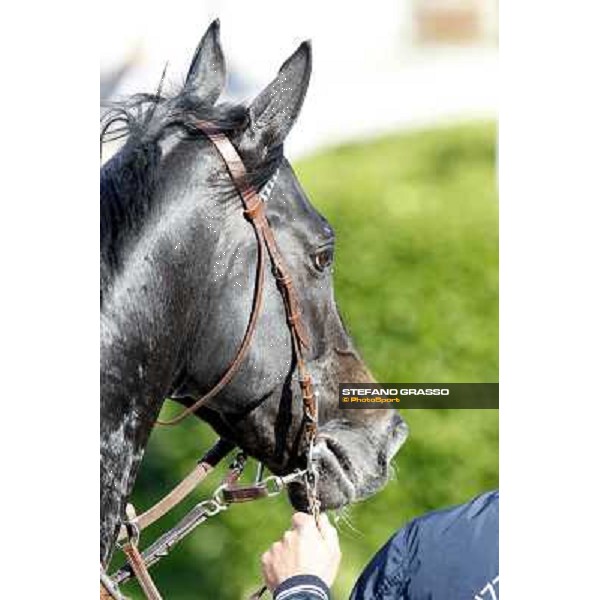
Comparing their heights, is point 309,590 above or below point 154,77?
below

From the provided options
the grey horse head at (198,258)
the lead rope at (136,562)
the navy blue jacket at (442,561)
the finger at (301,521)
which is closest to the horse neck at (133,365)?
the grey horse head at (198,258)

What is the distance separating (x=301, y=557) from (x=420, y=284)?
2.55ft

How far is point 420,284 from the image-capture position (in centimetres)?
259

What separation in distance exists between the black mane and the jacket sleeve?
0.61 m

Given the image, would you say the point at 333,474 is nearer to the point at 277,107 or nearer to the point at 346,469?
the point at 346,469

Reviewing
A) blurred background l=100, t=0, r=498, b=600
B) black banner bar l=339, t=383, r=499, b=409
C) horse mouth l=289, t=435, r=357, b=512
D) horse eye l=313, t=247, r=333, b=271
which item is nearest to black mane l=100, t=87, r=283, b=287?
horse eye l=313, t=247, r=333, b=271

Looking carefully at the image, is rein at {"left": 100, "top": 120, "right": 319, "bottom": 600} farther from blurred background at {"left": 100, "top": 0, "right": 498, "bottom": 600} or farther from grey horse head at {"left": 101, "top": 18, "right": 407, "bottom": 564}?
blurred background at {"left": 100, "top": 0, "right": 498, "bottom": 600}

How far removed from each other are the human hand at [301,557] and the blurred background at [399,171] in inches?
21.6

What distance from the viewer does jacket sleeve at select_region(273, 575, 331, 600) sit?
6.34 feet

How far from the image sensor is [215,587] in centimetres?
273
